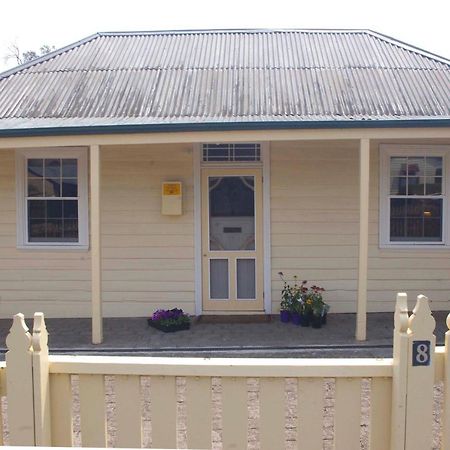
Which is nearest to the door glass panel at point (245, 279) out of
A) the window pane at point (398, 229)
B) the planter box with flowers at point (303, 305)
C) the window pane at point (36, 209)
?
the planter box with flowers at point (303, 305)

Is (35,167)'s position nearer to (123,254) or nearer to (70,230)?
(70,230)

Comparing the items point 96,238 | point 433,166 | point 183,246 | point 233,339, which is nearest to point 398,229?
point 433,166

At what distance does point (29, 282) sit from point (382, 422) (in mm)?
7058

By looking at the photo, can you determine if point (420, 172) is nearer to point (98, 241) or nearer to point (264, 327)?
point (264, 327)

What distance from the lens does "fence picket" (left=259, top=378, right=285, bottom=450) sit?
8.33 ft

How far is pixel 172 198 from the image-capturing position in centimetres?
820

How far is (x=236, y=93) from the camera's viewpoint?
321 inches

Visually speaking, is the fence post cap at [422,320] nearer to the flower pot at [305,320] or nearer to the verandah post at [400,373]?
the verandah post at [400,373]

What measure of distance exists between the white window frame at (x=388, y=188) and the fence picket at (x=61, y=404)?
6.52 metres

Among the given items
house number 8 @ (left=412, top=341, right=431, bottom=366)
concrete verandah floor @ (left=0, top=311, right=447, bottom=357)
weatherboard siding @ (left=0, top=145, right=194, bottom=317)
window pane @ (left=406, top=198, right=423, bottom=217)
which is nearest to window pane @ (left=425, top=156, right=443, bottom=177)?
window pane @ (left=406, top=198, right=423, bottom=217)

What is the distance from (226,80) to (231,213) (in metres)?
2.13

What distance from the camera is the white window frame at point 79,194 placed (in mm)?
8281

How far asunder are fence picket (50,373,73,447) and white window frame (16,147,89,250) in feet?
19.3

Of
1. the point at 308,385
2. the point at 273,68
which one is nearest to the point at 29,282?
the point at 273,68
